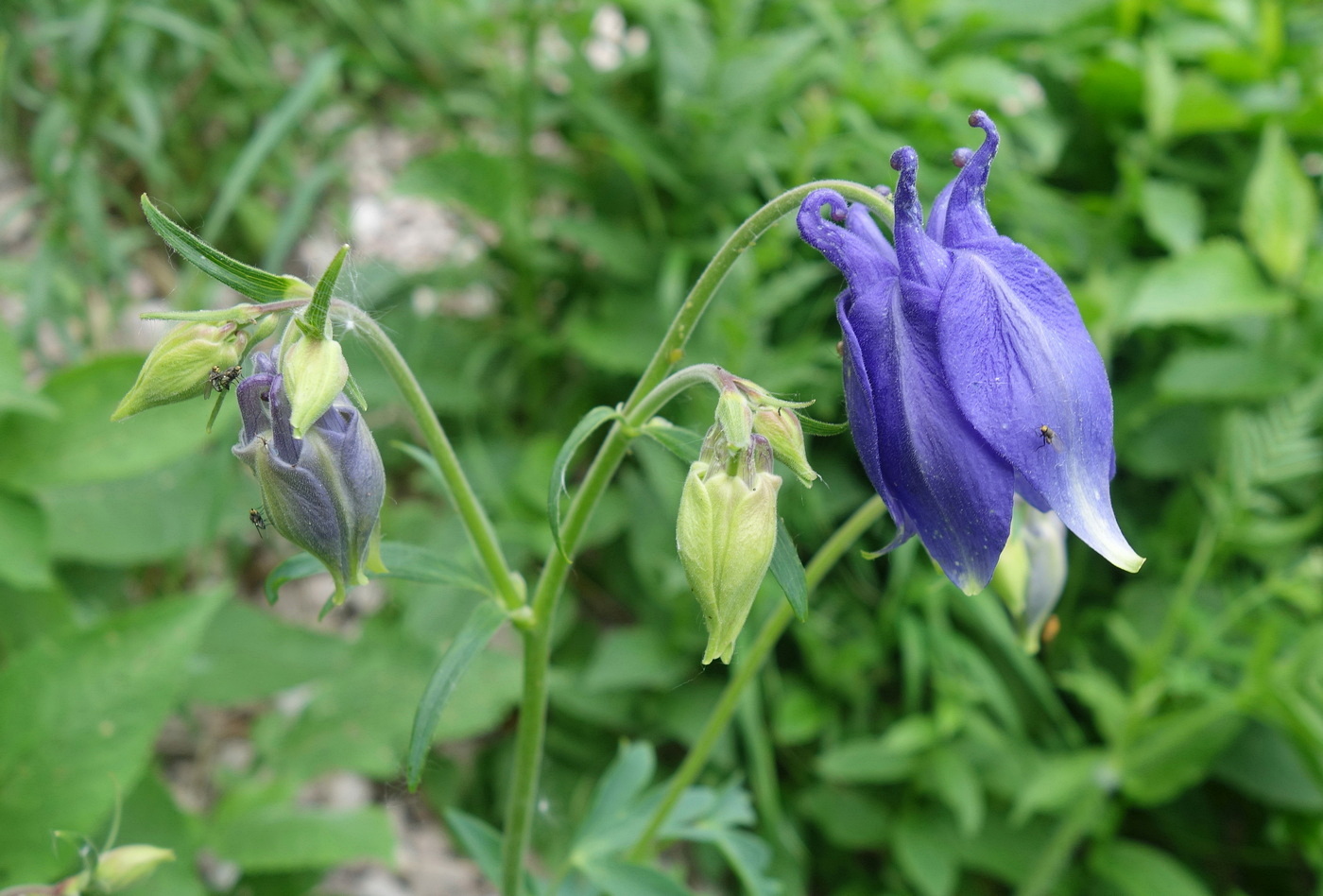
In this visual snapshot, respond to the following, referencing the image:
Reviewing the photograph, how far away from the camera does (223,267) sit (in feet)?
2.73

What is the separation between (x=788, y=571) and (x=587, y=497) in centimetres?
25

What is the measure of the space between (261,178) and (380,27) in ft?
1.84

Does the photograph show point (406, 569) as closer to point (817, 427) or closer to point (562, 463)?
point (562, 463)

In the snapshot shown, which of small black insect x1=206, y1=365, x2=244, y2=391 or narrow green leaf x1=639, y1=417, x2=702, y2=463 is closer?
small black insect x1=206, y1=365, x2=244, y2=391

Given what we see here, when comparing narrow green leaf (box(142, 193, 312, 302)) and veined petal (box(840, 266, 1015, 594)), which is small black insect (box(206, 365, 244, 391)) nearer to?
narrow green leaf (box(142, 193, 312, 302))

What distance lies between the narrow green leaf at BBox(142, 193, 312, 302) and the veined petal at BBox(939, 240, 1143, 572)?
531mm

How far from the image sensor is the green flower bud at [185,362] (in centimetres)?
80

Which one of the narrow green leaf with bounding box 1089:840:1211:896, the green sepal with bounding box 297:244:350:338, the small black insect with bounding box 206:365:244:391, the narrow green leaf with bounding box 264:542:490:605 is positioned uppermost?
the green sepal with bounding box 297:244:350:338

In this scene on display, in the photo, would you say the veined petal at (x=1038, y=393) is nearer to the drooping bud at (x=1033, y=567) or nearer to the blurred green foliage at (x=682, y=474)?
the drooping bud at (x=1033, y=567)

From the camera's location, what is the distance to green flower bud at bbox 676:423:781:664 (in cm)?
80

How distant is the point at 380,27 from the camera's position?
9.34 ft

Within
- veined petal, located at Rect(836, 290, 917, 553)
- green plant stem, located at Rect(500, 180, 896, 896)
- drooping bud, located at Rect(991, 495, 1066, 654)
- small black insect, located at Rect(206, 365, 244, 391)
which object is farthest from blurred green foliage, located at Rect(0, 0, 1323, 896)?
small black insect, located at Rect(206, 365, 244, 391)

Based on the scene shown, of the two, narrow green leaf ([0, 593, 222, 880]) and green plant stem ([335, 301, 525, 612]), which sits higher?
green plant stem ([335, 301, 525, 612])

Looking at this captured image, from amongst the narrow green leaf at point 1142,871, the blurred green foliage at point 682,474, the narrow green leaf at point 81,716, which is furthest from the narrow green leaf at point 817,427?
the narrow green leaf at point 1142,871
